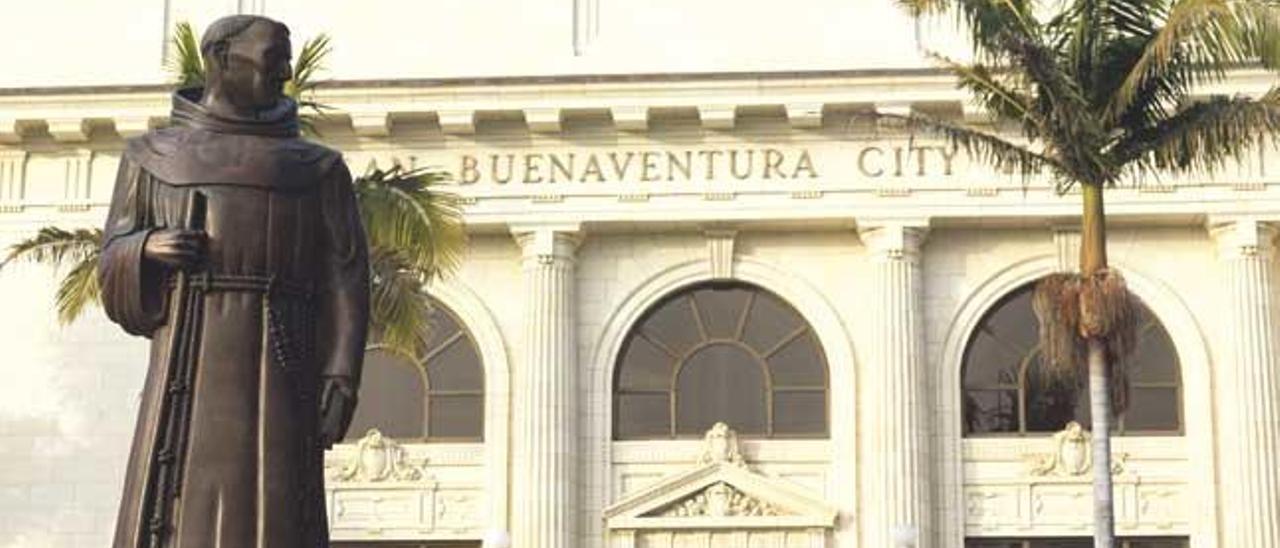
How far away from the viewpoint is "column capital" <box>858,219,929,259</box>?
112ft

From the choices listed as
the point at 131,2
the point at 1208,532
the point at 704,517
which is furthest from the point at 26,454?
the point at 1208,532

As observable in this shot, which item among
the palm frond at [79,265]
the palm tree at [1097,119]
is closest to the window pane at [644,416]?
the palm frond at [79,265]

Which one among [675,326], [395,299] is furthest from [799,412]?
[395,299]

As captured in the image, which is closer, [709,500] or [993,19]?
[993,19]

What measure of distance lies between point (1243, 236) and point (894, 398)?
5.72 meters

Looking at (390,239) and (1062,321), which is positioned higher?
(390,239)

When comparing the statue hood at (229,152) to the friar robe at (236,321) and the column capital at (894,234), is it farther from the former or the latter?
the column capital at (894,234)

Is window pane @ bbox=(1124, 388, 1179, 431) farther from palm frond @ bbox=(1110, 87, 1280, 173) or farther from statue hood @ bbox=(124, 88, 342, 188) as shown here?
statue hood @ bbox=(124, 88, 342, 188)

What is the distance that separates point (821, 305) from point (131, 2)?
12.5 m

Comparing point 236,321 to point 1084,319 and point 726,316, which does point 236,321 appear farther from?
point 726,316

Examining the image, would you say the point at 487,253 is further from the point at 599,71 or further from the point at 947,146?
the point at 947,146

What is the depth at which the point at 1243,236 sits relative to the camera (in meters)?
33.8

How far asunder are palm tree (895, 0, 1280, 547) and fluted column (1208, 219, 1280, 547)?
8.85 meters

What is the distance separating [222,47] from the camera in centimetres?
895
